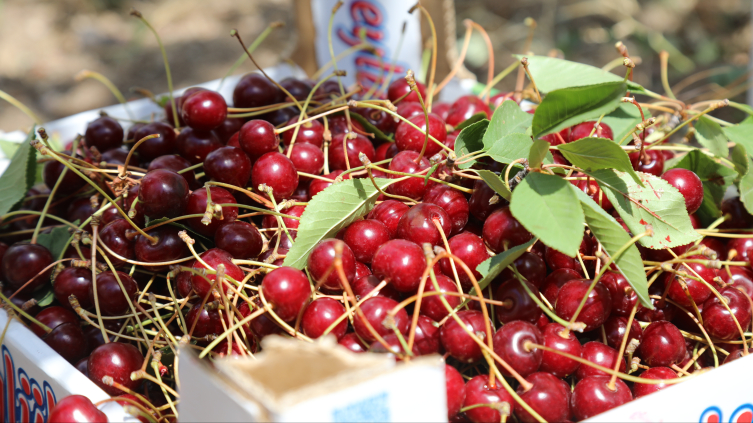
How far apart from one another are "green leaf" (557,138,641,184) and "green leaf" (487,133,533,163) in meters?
0.04

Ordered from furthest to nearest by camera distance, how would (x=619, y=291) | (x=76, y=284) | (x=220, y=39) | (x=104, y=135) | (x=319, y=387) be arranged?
(x=220, y=39) < (x=104, y=135) < (x=76, y=284) < (x=619, y=291) < (x=319, y=387)

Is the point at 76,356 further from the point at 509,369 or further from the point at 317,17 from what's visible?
the point at 317,17

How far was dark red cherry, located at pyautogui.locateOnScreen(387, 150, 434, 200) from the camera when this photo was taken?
30.2 inches

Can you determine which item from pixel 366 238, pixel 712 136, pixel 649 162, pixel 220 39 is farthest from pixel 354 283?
pixel 220 39

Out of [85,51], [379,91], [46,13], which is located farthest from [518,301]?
[46,13]

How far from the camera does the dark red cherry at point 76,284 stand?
78 centimetres

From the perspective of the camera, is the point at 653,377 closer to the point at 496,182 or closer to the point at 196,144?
the point at 496,182

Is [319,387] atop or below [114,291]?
atop

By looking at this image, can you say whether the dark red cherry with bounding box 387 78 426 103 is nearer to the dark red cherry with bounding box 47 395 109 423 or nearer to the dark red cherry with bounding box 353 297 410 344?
the dark red cherry with bounding box 353 297 410 344

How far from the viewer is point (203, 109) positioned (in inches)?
33.9

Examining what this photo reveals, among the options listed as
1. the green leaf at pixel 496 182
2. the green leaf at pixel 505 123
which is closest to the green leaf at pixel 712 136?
the green leaf at pixel 505 123

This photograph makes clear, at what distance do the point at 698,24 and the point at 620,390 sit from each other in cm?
325

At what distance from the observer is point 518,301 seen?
0.64 metres

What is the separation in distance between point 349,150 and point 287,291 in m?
0.33
